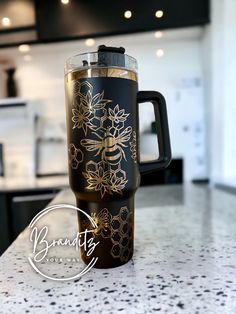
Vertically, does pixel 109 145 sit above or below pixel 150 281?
above

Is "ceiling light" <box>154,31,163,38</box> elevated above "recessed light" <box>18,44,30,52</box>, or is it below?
above

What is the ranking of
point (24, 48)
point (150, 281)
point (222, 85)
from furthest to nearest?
point (24, 48)
point (222, 85)
point (150, 281)

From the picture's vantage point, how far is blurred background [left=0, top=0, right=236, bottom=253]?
1666 millimetres

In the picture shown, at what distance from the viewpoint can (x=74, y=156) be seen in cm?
38

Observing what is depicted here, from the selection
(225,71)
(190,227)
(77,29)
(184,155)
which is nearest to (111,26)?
(77,29)

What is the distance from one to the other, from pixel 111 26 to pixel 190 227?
158 centimetres

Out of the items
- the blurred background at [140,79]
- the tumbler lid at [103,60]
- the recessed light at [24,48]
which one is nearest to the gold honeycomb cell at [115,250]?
the tumbler lid at [103,60]

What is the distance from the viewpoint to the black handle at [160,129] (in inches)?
15.8

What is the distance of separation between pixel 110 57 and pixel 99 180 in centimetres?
18

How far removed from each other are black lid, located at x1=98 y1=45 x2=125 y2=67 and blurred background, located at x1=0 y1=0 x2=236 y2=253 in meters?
1.11

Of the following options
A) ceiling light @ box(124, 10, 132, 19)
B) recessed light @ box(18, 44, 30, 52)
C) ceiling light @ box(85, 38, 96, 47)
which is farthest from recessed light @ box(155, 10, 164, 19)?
recessed light @ box(18, 44, 30, 52)

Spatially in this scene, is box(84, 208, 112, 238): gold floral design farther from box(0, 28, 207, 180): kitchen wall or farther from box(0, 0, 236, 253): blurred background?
box(0, 28, 207, 180): kitchen wall

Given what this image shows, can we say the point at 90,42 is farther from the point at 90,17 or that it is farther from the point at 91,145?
the point at 91,145

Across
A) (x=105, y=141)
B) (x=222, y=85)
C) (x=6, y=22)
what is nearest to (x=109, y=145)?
(x=105, y=141)
